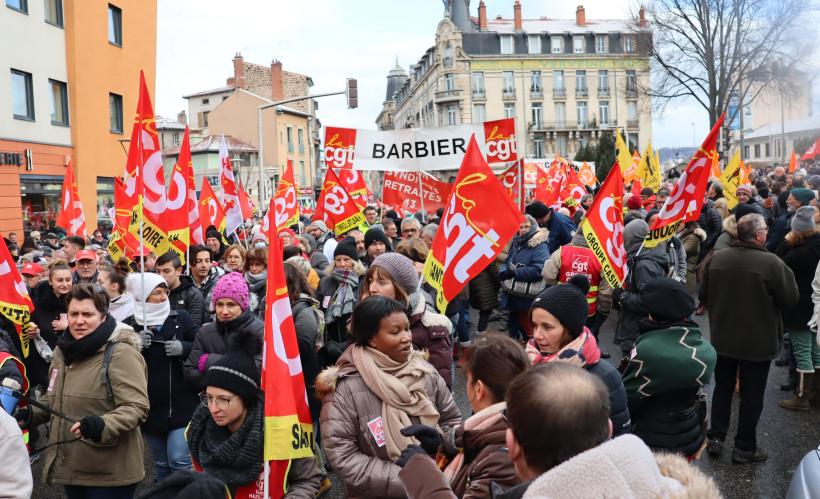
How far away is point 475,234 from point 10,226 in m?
18.7

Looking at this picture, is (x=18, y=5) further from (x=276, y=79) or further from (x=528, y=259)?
(x=276, y=79)

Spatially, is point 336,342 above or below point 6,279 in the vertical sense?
below

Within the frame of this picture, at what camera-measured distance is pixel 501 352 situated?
9.52 feet

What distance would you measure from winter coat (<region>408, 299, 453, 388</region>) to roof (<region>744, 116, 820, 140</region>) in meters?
55.9

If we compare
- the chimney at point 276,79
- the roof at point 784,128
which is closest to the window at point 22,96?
the chimney at point 276,79

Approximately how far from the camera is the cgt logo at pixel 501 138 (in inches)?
377

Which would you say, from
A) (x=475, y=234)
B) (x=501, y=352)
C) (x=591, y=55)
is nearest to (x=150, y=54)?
(x=475, y=234)

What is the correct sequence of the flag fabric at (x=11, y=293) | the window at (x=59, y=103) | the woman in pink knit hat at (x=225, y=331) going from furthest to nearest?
the window at (x=59, y=103) → the flag fabric at (x=11, y=293) → the woman in pink knit hat at (x=225, y=331)

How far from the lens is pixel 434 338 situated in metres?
4.71

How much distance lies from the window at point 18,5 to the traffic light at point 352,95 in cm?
955

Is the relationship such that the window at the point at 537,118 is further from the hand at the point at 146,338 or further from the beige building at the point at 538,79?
the hand at the point at 146,338

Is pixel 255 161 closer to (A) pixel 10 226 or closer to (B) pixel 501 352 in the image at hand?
(A) pixel 10 226

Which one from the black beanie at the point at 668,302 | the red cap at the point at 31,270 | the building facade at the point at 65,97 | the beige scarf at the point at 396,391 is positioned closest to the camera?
the beige scarf at the point at 396,391

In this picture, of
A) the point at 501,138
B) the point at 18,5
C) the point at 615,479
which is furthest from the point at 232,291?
the point at 18,5
